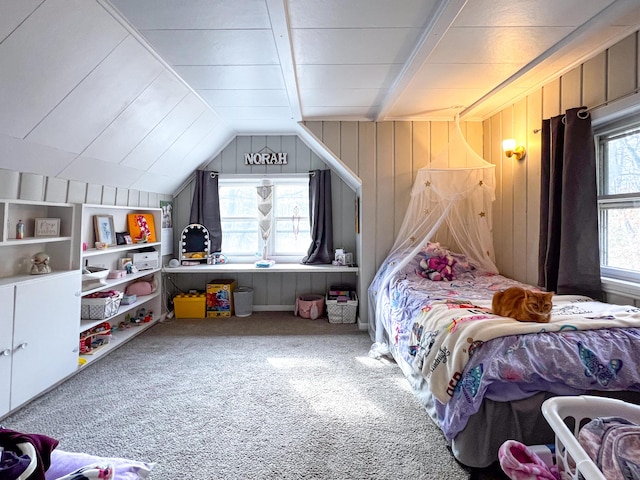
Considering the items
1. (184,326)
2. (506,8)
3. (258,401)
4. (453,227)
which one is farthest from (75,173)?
(453,227)

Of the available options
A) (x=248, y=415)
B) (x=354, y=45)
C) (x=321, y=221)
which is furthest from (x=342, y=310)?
(x=354, y=45)

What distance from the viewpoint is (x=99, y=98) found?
82.4 inches

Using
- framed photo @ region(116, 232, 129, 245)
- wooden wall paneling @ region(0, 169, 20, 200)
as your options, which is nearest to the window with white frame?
wooden wall paneling @ region(0, 169, 20, 200)

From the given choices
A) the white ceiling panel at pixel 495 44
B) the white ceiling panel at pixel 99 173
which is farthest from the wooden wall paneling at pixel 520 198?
the white ceiling panel at pixel 99 173

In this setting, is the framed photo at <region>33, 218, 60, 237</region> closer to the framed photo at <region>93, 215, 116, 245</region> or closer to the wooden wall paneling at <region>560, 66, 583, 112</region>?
the framed photo at <region>93, 215, 116, 245</region>

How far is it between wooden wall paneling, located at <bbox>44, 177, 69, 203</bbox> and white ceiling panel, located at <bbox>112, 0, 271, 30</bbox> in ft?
4.64

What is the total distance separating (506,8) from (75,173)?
324 centimetres

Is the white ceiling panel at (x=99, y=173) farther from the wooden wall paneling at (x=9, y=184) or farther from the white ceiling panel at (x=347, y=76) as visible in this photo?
the white ceiling panel at (x=347, y=76)

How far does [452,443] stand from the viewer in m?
1.57

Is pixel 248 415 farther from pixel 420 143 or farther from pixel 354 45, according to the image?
pixel 420 143

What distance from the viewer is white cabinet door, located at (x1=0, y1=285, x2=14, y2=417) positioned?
183 cm

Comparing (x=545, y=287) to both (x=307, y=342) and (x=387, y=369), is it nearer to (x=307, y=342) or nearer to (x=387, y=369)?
(x=387, y=369)

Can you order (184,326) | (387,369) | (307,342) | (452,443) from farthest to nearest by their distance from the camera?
(184,326) < (307,342) < (387,369) < (452,443)

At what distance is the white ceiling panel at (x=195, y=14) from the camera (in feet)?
5.40
